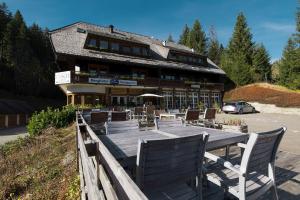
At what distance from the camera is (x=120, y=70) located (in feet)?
85.8

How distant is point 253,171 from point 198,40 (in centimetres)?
5610

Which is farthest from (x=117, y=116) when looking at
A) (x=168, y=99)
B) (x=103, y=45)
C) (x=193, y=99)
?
(x=193, y=99)

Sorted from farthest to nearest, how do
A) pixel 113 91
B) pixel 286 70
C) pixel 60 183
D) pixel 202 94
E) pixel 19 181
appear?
pixel 286 70, pixel 202 94, pixel 113 91, pixel 19 181, pixel 60 183

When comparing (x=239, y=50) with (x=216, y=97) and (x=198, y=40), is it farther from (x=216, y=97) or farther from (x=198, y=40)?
(x=216, y=97)

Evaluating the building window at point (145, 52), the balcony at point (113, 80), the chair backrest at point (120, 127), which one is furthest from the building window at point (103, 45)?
the chair backrest at point (120, 127)

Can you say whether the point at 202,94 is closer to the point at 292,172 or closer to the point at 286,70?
the point at 286,70

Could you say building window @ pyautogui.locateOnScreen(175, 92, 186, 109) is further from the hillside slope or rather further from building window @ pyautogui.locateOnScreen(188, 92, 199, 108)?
the hillside slope

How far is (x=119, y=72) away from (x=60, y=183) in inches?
820

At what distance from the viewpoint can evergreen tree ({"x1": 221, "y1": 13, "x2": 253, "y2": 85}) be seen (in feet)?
131

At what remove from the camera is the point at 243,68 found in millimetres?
38969

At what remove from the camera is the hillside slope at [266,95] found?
29028 mm

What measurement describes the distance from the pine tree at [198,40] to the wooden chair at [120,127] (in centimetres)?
5184

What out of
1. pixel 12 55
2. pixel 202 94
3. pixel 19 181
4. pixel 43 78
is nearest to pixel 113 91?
pixel 202 94

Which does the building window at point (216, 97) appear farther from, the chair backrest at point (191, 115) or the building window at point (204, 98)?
the chair backrest at point (191, 115)
